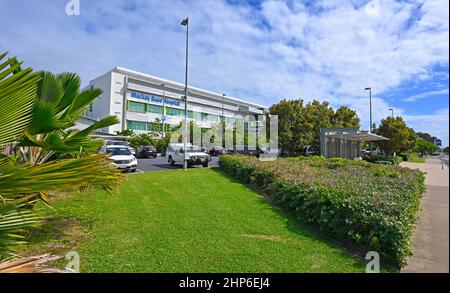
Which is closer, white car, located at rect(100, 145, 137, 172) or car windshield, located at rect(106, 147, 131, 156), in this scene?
white car, located at rect(100, 145, 137, 172)

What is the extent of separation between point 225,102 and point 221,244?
2556 inches

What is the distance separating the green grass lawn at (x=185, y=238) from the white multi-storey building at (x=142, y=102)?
107 feet

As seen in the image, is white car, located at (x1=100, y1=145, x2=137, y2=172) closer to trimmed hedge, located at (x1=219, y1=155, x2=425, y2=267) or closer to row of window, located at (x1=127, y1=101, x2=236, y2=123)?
trimmed hedge, located at (x1=219, y1=155, x2=425, y2=267)

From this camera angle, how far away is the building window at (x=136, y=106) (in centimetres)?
4527

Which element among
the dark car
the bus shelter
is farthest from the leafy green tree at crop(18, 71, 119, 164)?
the dark car

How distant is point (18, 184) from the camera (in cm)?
195

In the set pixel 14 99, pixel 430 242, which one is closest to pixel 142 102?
pixel 430 242

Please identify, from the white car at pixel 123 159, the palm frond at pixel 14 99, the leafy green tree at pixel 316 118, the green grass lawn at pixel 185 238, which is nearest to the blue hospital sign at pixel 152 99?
the leafy green tree at pixel 316 118

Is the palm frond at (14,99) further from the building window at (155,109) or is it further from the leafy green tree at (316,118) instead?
the building window at (155,109)

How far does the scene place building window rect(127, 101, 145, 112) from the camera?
149 ft

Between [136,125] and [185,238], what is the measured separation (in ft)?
146

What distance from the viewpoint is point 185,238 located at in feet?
14.3

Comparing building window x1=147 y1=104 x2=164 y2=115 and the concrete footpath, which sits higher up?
building window x1=147 y1=104 x2=164 y2=115
